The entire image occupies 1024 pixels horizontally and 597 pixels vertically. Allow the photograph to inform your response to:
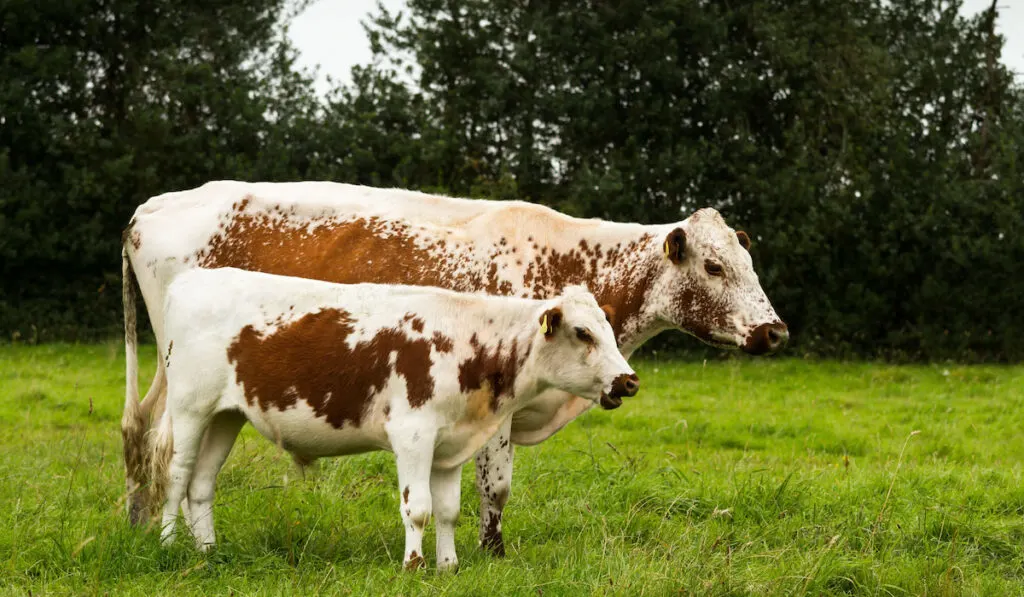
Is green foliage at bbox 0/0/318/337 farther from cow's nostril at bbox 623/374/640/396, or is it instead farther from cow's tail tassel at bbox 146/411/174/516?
cow's nostril at bbox 623/374/640/396

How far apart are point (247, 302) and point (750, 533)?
10.8 ft

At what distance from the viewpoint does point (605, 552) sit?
6371 millimetres

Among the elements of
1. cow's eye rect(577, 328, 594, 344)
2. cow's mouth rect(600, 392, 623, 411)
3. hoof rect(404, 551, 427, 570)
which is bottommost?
hoof rect(404, 551, 427, 570)

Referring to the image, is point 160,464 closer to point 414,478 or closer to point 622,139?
point 414,478

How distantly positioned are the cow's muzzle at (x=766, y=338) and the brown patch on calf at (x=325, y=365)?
1.94 metres

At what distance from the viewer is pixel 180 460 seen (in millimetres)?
6344

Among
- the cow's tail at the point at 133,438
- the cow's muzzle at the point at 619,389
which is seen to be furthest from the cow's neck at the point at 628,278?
the cow's tail at the point at 133,438

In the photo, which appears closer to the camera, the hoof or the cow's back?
the hoof

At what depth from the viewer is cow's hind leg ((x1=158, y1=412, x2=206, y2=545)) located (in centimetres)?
629

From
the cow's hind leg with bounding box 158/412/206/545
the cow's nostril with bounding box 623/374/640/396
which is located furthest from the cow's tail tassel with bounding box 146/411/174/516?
the cow's nostril with bounding box 623/374/640/396

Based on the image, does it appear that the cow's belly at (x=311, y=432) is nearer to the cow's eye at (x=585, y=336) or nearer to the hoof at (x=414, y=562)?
the hoof at (x=414, y=562)

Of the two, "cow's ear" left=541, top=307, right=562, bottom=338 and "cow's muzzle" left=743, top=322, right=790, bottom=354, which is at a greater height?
"cow's ear" left=541, top=307, right=562, bottom=338

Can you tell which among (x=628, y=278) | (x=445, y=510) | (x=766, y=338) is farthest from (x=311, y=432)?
(x=766, y=338)

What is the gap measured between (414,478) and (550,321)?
1019mm
